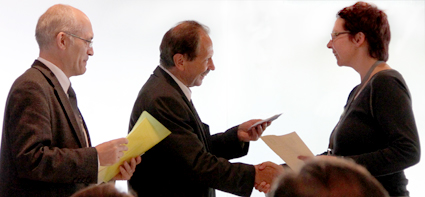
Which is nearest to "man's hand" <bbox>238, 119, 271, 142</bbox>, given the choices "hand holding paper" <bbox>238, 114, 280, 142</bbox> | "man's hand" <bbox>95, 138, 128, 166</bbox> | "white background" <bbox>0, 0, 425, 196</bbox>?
"hand holding paper" <bbox>238, 114, 280, 142</bbox>

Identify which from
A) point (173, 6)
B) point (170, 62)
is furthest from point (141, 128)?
point (173, 6)

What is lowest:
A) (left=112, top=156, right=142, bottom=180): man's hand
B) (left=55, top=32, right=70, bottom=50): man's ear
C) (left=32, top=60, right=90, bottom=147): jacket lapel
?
(left=112, top=156, right=142, bottom=180): man's hand

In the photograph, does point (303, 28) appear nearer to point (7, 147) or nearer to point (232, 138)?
point (232, 138)

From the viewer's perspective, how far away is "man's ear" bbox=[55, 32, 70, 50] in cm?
206

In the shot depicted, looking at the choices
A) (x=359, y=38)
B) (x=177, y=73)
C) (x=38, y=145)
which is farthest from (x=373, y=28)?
(x=38, y=145)

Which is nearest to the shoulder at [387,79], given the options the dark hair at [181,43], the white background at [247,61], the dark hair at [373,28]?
the dark hair at [373,28]

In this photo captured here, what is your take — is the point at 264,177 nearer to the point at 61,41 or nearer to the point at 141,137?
the point at 141,137

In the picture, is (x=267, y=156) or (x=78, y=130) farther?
(x=267, y=156)

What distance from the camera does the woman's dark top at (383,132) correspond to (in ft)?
6.71

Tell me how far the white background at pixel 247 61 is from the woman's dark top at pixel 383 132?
2.15m

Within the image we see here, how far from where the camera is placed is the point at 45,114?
1849 millimetres

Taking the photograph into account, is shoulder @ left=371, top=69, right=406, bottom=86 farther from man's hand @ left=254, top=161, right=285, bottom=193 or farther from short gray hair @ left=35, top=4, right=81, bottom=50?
short gray hair @ left=35, top=4, right=81, bottom=50

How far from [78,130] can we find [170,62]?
69 cm

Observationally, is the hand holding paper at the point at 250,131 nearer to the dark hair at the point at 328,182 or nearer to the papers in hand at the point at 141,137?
the papers in hand at the point at 141,137
